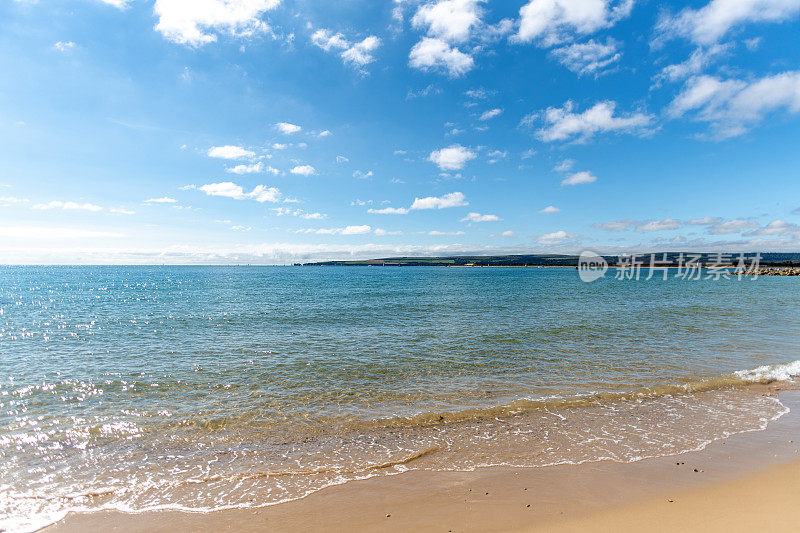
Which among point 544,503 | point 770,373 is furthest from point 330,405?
point 770,373

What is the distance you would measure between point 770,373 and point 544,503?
53.5ft

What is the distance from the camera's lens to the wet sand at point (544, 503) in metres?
6.55

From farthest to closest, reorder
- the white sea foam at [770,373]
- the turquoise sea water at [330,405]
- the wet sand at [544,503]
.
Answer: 1. the white sea foam at [770,373]
2. the turquoise sea water at [330,405]
3. the wet sand at [544,503]

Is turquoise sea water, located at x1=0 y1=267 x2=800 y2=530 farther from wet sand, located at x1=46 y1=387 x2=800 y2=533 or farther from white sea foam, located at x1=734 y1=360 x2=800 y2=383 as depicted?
wet sand, located at x1=46 y1=387 x2=800 y2=533

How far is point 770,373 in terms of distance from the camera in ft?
52.4

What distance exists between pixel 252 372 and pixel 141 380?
459 cm

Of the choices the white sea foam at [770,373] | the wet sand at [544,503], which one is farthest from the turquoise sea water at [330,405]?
the wet sand at [544,503]

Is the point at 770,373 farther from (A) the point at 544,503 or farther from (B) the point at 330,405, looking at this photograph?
(B) the point at 330,405

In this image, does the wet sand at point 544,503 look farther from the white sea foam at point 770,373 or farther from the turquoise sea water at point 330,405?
the white sea foam at point 770,373

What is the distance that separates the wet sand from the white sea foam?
8.91m

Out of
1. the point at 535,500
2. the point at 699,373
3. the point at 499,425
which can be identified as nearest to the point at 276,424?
the point at 499,425

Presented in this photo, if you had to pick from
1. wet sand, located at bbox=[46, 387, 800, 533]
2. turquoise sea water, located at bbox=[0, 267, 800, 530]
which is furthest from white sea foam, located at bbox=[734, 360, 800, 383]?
wet sand, located at bbox=[46, 387, 800, 533]

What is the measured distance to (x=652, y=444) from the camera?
959 centimetres

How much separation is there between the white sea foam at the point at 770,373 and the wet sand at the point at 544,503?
8910 millimetres
